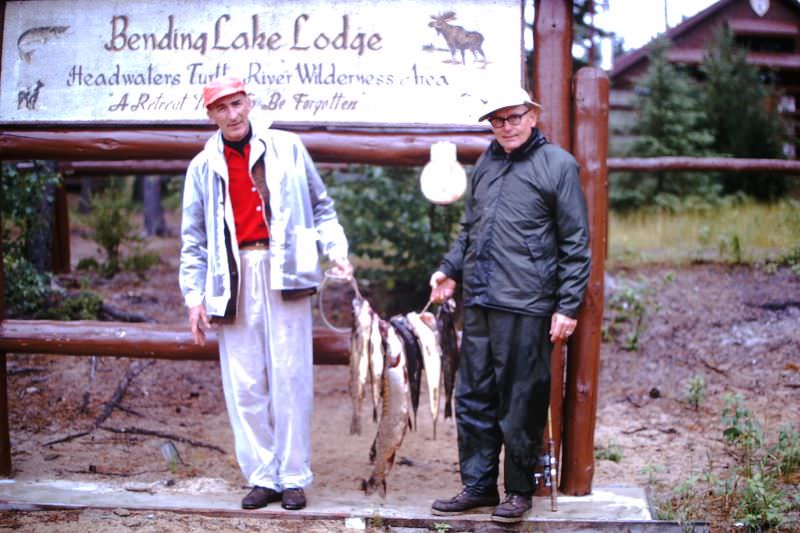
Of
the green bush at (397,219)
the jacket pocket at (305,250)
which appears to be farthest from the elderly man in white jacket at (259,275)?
the green bush at (397,219)

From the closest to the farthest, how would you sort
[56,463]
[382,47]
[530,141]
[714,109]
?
1. [530,141]
2. [382,47]
3. [56,463]
4. [714,109]

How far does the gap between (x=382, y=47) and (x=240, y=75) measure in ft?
2.70

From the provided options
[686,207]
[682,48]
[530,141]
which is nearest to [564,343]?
[530,141]

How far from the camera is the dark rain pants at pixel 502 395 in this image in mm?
4414

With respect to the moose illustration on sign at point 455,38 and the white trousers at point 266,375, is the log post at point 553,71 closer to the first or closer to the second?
the moose illustration on sign at point 455,38

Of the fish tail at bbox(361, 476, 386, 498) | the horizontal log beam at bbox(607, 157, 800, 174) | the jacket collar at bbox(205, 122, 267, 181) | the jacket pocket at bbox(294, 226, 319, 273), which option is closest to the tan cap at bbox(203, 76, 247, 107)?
the jacket collar at bbox(205, 122, 267, 181)

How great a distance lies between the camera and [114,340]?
17.6ft

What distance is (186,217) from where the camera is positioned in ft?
15.6

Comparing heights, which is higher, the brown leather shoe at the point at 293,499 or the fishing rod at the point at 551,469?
the fishing rod at the point at 551,469

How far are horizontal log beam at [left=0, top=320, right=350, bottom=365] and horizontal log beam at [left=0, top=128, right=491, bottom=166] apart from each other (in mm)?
1014

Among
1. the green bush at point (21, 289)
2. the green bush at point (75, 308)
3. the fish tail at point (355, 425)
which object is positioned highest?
the green bush at point (21, 289)

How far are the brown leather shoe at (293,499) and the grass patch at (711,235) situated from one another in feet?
19.1

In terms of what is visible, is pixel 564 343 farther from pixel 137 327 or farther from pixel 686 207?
pixel 686 207

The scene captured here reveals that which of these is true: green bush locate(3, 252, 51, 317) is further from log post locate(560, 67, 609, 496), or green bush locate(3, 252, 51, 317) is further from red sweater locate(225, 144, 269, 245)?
log post locate(560, 67, 609, 496)
